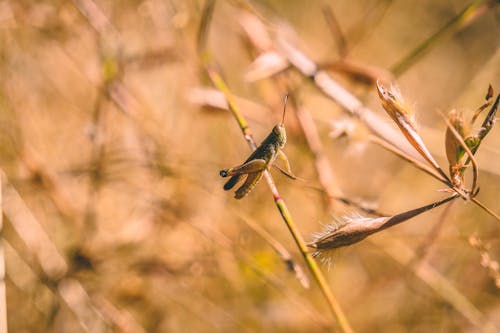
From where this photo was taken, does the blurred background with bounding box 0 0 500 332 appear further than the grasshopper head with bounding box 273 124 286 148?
Yes

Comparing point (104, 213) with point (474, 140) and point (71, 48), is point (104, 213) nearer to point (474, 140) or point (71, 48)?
point (71, 48)

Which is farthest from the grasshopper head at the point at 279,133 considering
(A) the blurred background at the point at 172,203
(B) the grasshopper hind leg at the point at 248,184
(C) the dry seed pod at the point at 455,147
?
(A) the blurred background at the point at 172,203

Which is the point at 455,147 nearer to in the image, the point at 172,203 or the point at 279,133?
the point at 279,133

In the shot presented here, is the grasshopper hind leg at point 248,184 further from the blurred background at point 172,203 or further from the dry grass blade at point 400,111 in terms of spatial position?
the blurred background at point 172,203

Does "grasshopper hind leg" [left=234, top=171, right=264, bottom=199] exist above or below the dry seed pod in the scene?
above

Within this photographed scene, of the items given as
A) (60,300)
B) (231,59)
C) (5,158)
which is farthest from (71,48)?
(60,300)

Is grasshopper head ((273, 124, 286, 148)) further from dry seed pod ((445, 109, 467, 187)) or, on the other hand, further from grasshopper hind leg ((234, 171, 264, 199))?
dry seed pod ((445, 109, 467, 187))

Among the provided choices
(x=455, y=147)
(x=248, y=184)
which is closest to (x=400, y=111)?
(x=455, y=147)

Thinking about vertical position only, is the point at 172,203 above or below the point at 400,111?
above

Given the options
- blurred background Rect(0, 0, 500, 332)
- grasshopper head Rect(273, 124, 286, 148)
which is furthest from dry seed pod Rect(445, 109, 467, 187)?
blurred background Rect(0, 0, 500, 332)
